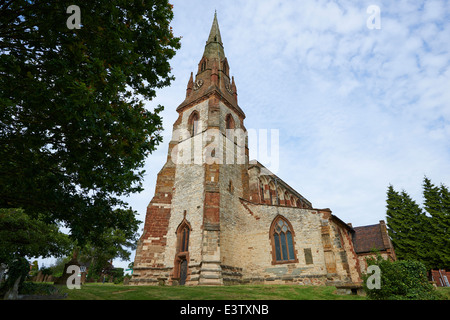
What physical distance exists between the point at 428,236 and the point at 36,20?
37.6 meters

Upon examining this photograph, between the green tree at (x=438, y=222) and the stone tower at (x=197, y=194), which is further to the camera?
the green tree at (x=438, y=222)

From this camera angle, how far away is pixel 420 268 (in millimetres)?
9984

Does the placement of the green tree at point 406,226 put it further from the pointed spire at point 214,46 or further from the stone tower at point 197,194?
the pointed spire at point 214,46

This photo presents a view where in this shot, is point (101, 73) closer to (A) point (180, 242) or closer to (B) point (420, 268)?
(B) point (420, 268)

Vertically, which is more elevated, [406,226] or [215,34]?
[215,34]

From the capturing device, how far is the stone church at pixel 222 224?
53.0 ft

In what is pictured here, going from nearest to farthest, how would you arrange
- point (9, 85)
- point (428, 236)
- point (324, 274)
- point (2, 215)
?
point (9, 85)
point (324, 274)
point (2, 215)
point (428, 236)

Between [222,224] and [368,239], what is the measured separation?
21648mm

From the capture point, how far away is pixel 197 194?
19.2 m

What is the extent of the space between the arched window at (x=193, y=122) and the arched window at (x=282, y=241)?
1108 centimetres

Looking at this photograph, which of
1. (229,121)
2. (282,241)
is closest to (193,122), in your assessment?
(229,121)

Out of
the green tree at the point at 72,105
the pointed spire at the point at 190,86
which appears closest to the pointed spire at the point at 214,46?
the pointed spire at the point at 190,86

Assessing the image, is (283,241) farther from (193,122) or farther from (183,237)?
(193,122)
